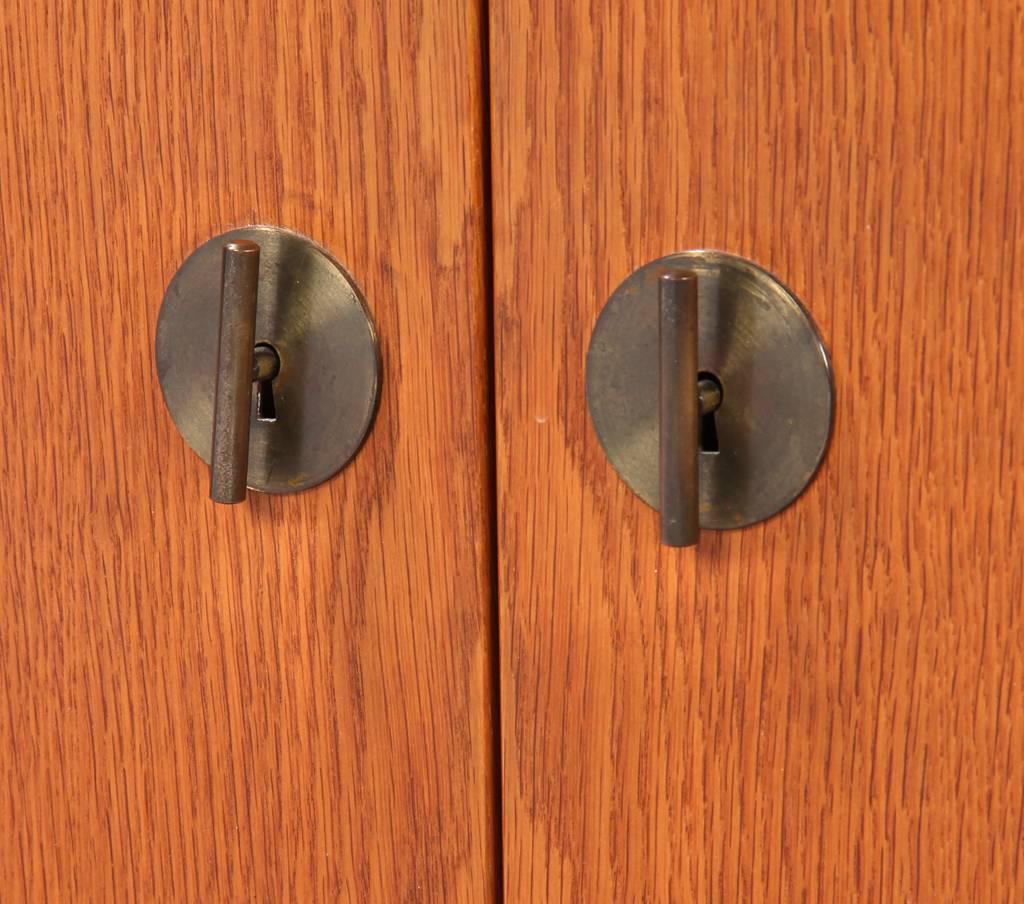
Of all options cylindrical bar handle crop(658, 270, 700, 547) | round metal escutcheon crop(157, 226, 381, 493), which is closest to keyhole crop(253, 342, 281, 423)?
round metal escutcheon crop(157, 226, 381, 493)

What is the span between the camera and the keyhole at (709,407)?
29 cm

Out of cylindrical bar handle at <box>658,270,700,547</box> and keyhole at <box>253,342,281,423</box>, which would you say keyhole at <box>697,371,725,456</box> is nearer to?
cylindrical bar handle at <box>658,270,700,547</box>

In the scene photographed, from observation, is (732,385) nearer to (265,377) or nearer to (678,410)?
(678,410)

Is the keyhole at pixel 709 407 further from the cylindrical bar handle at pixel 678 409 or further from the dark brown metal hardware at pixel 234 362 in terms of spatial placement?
the dark brown metal hardware at pixel 234 362

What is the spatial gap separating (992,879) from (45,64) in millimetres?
326

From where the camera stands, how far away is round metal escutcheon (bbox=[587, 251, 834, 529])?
28cm

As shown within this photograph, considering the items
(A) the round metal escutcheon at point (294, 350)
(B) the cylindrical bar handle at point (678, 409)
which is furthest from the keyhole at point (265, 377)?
(B) the cylindrical bar handle at point (678, 409)

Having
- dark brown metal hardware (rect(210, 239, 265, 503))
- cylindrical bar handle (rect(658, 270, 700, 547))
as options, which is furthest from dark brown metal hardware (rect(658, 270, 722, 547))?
dark brown metal hardware (rect(210, 239, 265, 503))

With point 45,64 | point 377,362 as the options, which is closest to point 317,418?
point 377,362

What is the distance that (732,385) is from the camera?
11.4 inches

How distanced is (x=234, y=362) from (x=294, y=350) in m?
0.02

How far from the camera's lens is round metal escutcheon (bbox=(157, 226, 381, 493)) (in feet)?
1.06

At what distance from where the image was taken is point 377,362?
32 cm

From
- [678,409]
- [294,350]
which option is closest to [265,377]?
[294,350]
